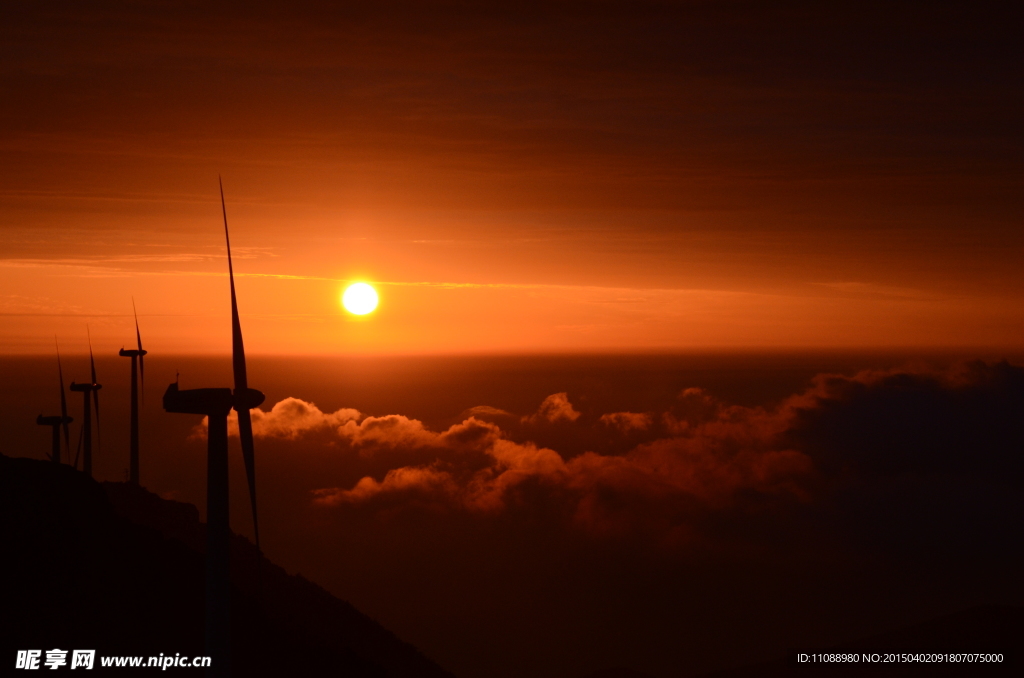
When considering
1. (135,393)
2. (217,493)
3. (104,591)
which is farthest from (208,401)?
(135,393)

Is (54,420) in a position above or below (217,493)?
above

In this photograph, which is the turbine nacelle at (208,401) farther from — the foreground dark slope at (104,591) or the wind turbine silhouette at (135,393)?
the wind turbine silhouette at (135,393)

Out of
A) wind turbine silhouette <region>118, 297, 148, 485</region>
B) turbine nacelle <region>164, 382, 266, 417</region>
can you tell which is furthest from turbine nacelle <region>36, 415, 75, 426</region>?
turbine nacelle <region>164, 382, 266, 417</region>

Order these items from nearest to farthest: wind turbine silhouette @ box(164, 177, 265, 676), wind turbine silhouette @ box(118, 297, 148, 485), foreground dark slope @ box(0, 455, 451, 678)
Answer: wind turbine silhouette @ box(164, 177, 265, 676) → foreground dark slope @ box(0, 455, 451, 678) → wind turbine silhouette @ box(118, 297, 148, 485)

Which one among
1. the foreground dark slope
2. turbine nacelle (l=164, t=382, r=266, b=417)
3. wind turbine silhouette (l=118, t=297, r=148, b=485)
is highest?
wind turbine silhouette (l=118, t=297, r=148, b=485)

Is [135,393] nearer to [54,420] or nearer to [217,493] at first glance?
[54,420]

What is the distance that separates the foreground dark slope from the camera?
44969 mm

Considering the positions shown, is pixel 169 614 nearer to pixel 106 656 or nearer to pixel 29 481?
pixel 106 656

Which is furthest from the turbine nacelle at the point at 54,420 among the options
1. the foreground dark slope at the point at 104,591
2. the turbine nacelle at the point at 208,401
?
the turbine nacelle at the point at 208,401

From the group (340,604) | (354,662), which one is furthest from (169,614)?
(340,604)

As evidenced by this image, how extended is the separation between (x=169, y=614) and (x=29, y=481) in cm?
1064

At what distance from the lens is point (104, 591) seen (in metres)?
47.8

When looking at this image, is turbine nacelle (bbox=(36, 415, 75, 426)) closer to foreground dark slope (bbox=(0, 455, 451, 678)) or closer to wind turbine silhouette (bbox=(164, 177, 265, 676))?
foreground dark slope (bbox=(0, 455, 451, 678))

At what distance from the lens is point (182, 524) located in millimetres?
78688
